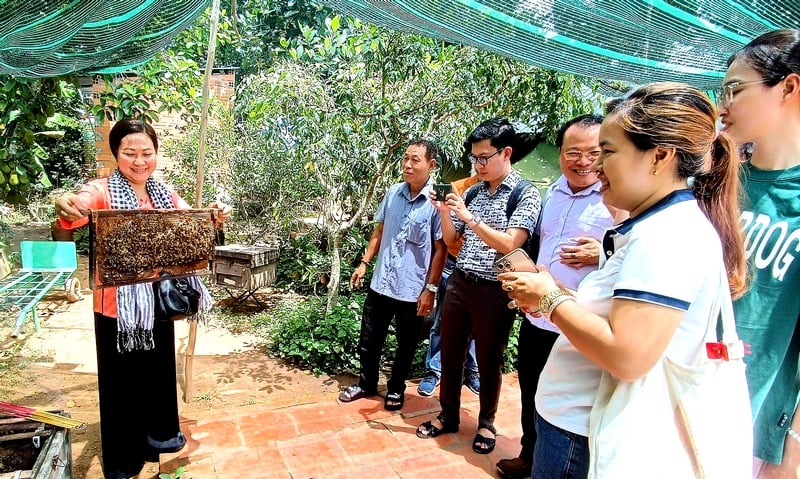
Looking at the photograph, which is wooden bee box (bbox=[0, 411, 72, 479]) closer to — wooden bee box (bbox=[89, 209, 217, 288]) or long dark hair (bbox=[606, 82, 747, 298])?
wooden bee box (bbox=[89, 209, 217, 288])

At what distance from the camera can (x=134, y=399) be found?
2.36m

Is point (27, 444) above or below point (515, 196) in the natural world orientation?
below

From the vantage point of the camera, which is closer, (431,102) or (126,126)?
(126,126)

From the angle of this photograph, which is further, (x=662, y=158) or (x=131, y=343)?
(x=131, y=343)

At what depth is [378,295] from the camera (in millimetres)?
3330

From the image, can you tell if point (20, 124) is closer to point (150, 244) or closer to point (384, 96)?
point (150, 244)

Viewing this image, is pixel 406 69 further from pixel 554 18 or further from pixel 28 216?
pixel 28 216

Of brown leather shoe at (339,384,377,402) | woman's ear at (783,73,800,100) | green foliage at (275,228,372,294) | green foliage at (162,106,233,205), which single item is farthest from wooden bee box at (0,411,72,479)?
green foliage at (162,106,233,205)

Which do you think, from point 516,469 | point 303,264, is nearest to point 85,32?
point 516,469

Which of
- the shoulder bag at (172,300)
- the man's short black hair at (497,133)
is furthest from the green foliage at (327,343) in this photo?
the man's short black hair at (497,133)

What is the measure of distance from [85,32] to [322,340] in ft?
9.23

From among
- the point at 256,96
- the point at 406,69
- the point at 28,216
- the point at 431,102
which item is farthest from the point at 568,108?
the point at 28,216

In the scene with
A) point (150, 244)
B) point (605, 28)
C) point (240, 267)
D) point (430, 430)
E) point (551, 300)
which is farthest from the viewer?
point (240, 267)

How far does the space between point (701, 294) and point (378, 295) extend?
243 centimetres
